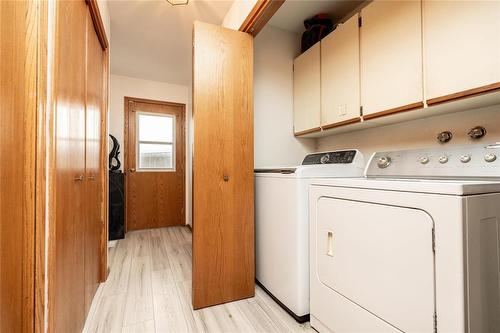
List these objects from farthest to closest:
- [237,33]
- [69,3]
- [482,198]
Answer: [237,33]
[69,3]
[482,198]

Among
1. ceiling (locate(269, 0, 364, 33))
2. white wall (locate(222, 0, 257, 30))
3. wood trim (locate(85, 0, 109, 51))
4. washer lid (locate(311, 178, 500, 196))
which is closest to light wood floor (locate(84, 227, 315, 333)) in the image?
washer lid (locate(311, 178, 500, 196))

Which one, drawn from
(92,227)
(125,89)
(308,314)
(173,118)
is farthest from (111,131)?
(308,314)

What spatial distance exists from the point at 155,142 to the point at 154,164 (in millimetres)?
352

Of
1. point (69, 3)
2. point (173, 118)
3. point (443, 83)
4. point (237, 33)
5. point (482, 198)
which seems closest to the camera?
point (482, 198)

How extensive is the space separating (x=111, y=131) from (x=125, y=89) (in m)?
0.67

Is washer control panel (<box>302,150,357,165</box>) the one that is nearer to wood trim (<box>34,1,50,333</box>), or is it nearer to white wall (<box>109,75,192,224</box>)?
wood trim (<box>34,1,50,333</box>)

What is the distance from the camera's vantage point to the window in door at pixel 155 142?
3559 millimetres

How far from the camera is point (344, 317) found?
1104 millimetres

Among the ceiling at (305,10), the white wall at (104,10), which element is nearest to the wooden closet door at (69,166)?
the white wall at (104,10)

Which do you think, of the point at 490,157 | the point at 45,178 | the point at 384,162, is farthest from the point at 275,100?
the point at 45,178

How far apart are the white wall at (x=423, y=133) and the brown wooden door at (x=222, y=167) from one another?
0.97 metres

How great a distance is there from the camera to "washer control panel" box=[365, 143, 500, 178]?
1063 mm

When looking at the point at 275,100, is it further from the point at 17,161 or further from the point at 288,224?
the point at 17,161

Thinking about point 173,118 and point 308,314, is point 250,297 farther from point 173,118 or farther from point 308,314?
point 173,118
